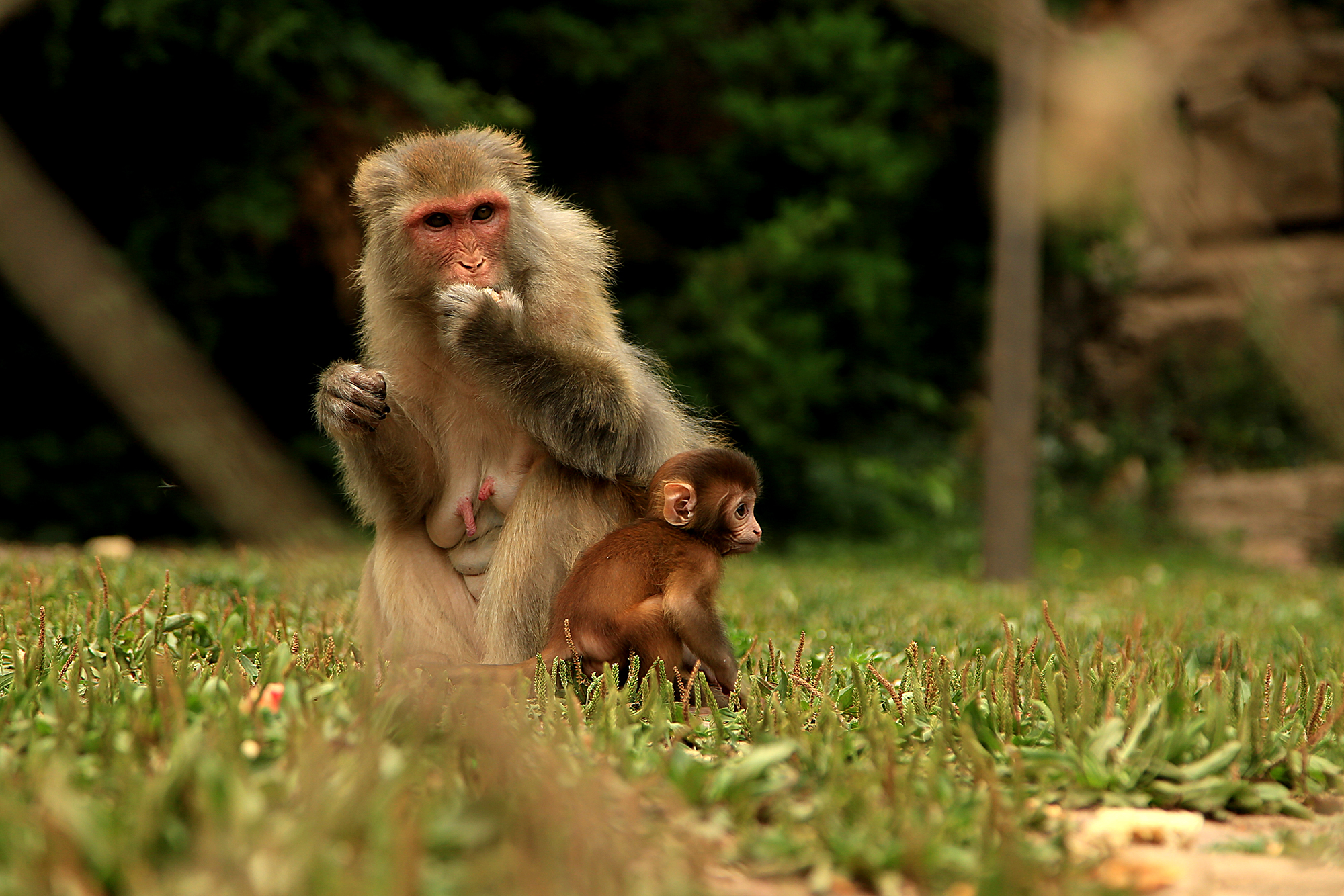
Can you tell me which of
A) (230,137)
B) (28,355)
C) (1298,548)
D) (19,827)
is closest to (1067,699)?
(19,827)

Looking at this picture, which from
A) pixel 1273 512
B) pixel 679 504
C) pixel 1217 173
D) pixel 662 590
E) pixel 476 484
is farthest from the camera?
pixel 1273 512

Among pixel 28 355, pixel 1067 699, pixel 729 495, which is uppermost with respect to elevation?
pixel 28 355

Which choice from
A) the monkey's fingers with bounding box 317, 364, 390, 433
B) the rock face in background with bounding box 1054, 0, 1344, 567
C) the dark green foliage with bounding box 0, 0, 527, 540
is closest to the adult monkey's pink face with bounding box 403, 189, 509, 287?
the monkey's fingers with bounding box 317, 364, 390, 433

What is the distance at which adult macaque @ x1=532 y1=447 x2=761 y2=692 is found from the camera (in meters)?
3.33

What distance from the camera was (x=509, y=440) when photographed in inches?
153

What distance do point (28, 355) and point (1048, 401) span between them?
12.0 metres

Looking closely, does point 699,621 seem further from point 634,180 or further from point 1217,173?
point 634,180

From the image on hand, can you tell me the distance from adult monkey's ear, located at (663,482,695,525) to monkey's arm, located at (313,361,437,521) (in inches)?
33.6

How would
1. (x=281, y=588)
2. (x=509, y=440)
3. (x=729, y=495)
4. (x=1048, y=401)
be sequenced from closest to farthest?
1. (x=729, y=495)
2. (x=509, y=440)
3. (x=281, y=588)
4. (x=1048, y=401)

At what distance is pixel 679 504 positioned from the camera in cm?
355

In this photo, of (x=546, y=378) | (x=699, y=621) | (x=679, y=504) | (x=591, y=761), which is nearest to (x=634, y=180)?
(x=546, y=378)

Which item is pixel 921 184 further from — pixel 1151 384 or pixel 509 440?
pixel 509 440

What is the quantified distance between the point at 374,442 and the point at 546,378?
Answer: 61cm

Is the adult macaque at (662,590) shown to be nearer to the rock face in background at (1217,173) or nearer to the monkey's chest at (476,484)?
the monkey's chest at (476,484)
